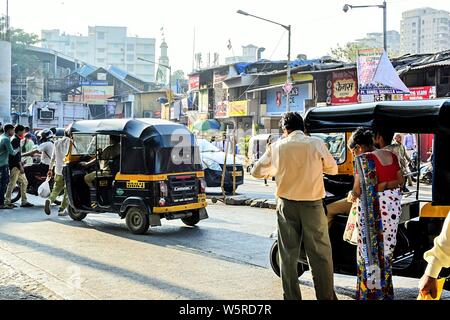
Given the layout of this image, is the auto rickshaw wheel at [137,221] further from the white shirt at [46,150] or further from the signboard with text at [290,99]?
the signboard with text at [290,99]

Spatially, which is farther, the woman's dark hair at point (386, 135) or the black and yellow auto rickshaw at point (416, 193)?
the woman's dark hair at point (386, 135)

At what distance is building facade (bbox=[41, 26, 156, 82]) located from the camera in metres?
130

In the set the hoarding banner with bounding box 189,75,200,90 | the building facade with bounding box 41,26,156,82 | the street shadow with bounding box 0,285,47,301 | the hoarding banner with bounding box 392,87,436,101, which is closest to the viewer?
the street shadow with bounding box 0,285,47,301

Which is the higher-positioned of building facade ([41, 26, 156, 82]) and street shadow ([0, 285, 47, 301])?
building facade ([41, 26, 156, 82])

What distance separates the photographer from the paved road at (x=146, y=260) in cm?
638

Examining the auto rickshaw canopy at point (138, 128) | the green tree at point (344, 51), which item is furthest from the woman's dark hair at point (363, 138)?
the green tree at point (344, 51)

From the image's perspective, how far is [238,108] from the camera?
39656 mm

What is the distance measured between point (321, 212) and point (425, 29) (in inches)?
4531

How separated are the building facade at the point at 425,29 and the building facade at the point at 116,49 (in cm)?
5306

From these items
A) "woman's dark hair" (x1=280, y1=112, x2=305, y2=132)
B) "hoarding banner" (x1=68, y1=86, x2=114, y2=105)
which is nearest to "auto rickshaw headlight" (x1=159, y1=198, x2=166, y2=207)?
"woman's dark hair" (x1=280, y1=112, x2=305, y2=132)

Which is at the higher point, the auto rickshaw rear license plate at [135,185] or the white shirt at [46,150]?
the white shirt at [46,150]

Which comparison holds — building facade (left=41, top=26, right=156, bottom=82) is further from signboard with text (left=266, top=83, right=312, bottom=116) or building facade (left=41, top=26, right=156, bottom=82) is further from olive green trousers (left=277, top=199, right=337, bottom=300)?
olive green trousers (left=277, top=199, right=337, bottom=300)

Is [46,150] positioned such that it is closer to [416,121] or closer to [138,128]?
[138,128]
